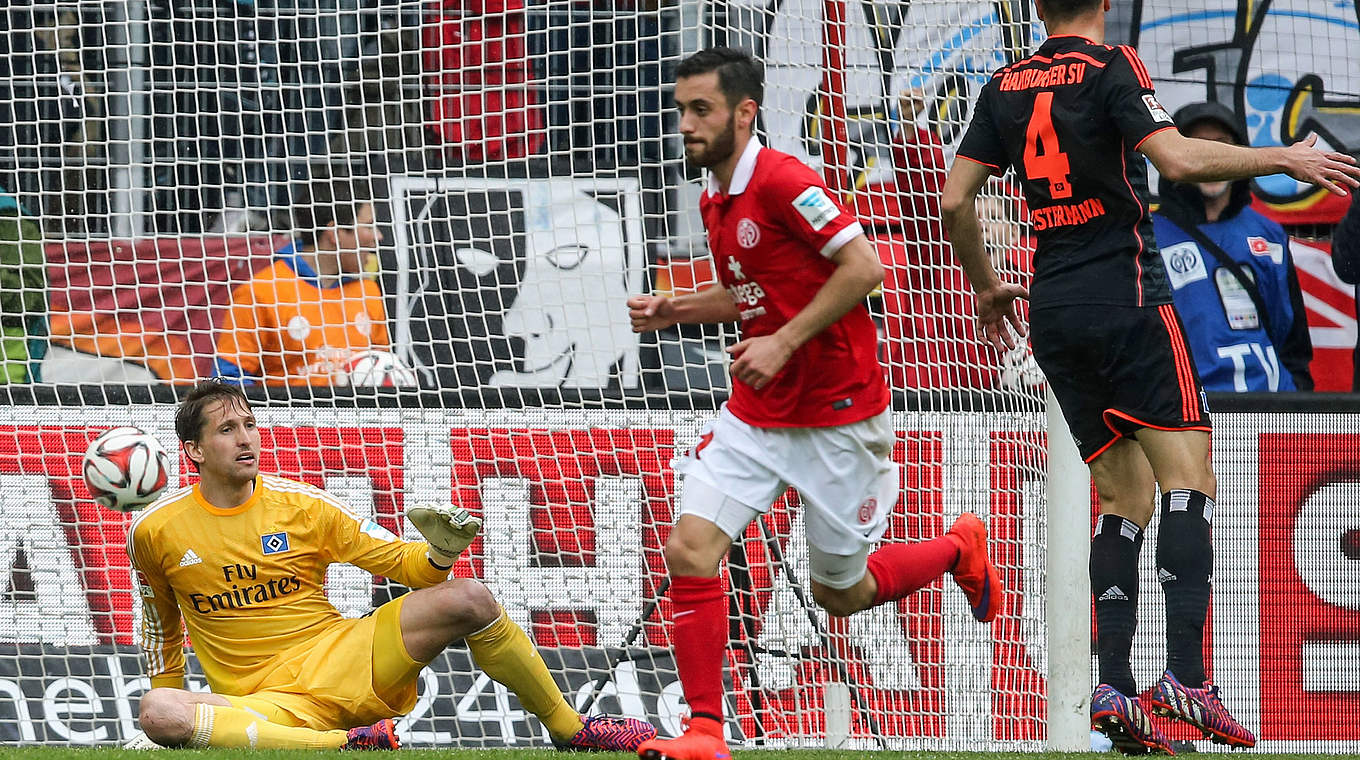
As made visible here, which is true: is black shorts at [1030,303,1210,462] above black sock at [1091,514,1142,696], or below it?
above

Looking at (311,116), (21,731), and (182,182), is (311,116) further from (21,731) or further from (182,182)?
(21,731)

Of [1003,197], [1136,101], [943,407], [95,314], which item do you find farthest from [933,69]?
[95,314]

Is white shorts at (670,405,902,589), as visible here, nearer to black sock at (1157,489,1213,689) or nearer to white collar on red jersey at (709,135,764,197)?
white collar on red jersey at (709,135,764,197)

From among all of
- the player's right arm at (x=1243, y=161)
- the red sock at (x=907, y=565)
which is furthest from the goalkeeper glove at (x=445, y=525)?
the player's right arm at (x=1243, y=161)

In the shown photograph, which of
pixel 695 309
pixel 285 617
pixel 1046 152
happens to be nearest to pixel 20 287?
pixel 285 617

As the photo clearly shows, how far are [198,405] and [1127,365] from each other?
2.71 m

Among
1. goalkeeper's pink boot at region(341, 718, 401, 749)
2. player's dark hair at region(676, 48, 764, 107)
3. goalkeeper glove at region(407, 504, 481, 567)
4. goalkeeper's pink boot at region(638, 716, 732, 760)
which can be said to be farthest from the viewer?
goalkeeper's pink boot at region(341, 718, 401, 749)

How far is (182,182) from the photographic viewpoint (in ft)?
19.7

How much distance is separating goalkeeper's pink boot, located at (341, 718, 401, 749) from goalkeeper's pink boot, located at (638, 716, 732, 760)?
1.30 metres

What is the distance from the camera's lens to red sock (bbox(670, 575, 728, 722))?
3.47 meters

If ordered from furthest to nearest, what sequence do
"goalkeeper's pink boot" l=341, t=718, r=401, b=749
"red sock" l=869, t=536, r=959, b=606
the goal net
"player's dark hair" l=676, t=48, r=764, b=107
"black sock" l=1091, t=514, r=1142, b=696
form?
the goal net < "goalkeeper's pink boot" l=341, t=718, r=401, b=749 < "red sock" l=869, t=536, r=959, b=606 < "black sock" l=1091, t=514, r=1142, b=696 < "player's dark hair" l=676, t=48, r=764, b=107

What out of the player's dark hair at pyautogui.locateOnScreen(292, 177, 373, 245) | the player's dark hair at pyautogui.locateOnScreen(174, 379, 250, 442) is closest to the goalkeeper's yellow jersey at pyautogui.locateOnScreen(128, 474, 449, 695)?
the player's dark hair at pyautogui.locateOnScreen(174, 379, 250, 442)

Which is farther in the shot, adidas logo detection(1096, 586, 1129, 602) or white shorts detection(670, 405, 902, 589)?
adidas logo detection(1096, 586, 1129, 602)

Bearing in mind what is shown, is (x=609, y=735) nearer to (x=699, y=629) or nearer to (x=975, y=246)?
(x=699, y=629)
